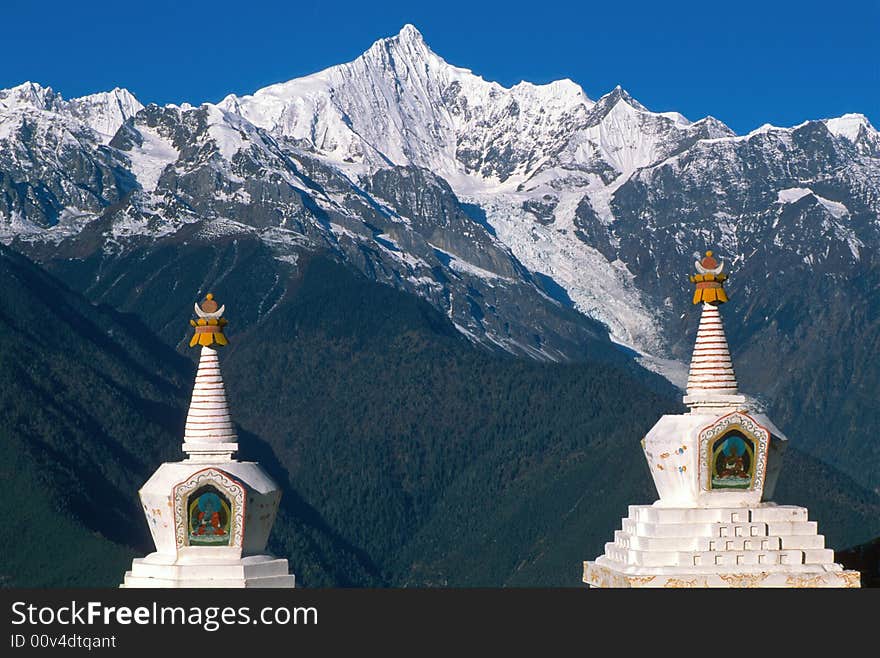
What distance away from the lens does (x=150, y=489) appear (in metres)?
83.1

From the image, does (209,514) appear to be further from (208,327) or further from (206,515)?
(208,327)

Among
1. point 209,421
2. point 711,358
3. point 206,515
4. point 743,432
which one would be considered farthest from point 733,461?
point 206,515

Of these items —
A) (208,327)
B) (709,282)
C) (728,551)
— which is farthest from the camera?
(709,282)

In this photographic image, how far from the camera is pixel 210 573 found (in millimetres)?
81250

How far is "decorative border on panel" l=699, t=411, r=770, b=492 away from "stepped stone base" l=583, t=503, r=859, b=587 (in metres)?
1.05

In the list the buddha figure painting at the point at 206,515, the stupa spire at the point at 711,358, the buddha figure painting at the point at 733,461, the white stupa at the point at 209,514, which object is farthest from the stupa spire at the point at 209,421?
the buddha figure painting at the point at 733,461

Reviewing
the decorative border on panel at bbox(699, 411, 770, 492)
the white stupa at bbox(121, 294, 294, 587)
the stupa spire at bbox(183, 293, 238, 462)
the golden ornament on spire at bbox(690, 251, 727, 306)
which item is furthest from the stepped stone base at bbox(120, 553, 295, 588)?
the golden ornament on spire at bbox(690, 251, 727, 306)

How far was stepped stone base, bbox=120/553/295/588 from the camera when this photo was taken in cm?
8088

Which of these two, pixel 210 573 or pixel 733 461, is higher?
pixel 733 461

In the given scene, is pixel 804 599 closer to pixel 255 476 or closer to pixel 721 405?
pixel 721 405

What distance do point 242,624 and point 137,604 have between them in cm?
322

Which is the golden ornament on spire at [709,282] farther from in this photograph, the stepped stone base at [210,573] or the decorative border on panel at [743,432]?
the stepped stone base at [210,573]

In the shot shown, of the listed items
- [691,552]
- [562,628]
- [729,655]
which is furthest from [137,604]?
[691,552]

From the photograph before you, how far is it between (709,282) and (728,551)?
9995 mm
